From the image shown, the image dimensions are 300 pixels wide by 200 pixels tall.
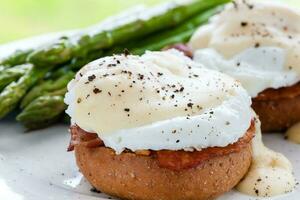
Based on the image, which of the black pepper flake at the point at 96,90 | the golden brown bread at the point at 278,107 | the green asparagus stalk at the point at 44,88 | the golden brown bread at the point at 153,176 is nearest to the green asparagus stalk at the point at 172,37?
the green asparagus stalk at the point at 44,88

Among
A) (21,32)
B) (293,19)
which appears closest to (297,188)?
(293,19)

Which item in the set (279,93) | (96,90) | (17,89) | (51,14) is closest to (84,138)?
(96,90)

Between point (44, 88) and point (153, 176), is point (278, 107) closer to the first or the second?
point (153, 176)

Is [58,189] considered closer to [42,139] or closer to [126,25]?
[42,139]

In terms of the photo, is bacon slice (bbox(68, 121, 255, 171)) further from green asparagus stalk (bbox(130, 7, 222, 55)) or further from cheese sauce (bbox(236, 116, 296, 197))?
green asparagus stalk (bbox(130, 7, 222, 55))

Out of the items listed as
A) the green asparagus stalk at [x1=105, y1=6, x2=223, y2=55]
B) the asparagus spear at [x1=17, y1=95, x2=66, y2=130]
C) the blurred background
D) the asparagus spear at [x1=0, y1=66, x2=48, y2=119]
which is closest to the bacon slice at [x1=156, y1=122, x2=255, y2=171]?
the asparagus spear at [x1=17, y1=95, x2=66, y2=130]

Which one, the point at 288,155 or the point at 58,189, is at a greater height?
the point at 58,189

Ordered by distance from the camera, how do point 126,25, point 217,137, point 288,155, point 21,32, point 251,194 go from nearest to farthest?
point 217,137
point 251,194
point 288,155
point 126,25
point 21,32
